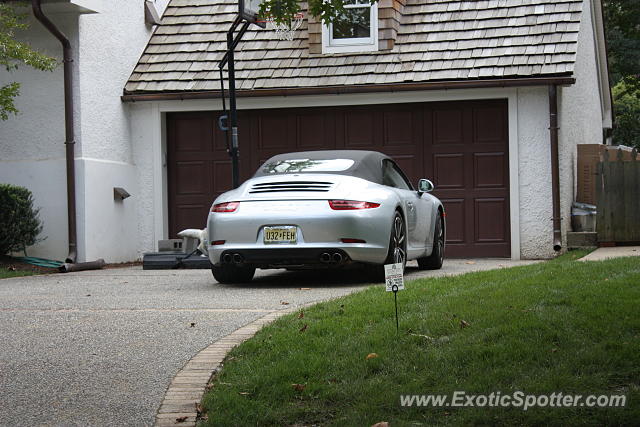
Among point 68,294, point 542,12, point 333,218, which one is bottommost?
point 68,294

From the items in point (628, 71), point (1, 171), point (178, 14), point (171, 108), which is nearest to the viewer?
point (1, 171)

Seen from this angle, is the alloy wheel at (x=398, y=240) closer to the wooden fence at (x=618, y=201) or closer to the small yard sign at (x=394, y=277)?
the small yard sign at (x=394, y=277)

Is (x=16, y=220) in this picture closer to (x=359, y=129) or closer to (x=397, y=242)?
(x=359, y=129)

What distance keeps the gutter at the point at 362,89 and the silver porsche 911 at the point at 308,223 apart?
17.1 ft

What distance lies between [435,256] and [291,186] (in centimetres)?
288

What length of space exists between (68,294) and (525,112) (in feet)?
27.1

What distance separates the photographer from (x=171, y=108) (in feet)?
57.5

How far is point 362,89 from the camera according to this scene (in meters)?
16.6

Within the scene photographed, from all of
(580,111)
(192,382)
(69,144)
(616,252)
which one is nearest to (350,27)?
(580,111)

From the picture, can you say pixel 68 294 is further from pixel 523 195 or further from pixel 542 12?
pixel 542 12

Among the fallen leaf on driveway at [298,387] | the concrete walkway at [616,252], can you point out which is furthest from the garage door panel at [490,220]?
the fallen leaf on driveway at [298,387]

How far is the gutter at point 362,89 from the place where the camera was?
51.9ft

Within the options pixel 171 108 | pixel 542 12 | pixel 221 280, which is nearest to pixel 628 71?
pixel 542 12

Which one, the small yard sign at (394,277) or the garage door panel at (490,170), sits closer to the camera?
the small yard sign at (394,277)
